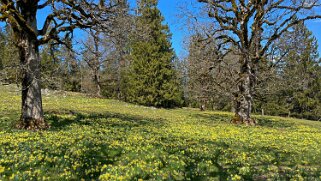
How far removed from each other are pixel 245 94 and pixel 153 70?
2698 centimetres

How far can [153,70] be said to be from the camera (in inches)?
2020

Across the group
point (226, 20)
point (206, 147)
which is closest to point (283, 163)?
point (206, 147)

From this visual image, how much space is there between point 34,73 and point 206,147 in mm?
9371

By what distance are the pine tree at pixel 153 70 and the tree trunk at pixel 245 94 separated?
2475 centimetres

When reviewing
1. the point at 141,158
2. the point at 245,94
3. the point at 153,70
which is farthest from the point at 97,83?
the point at 141,158

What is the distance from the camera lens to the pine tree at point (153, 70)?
51.0 meters

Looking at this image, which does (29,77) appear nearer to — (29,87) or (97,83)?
(29,87)

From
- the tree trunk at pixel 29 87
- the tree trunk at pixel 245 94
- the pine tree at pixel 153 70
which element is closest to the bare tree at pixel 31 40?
the tree trunk at pixel 29 87

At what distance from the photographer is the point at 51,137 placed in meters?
13.7

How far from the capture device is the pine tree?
2009 inches

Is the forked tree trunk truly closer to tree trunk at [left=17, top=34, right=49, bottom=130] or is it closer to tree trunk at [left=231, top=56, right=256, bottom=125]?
tree trunk at [left=17, top=34, right=49, bottom=130]

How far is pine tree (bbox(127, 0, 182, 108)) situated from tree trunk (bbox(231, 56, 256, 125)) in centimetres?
2475

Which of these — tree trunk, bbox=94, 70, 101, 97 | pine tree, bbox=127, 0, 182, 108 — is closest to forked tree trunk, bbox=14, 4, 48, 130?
pine tree, bbox=127, 0, 182, 108

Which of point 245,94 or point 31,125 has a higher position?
point 245,94
